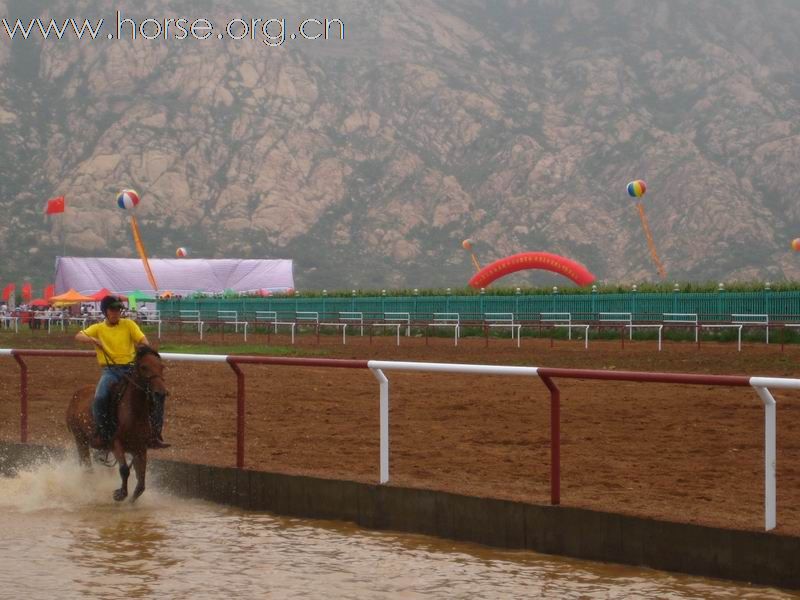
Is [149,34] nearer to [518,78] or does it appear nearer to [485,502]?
[518,78]

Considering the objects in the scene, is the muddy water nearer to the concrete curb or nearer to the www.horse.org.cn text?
the concrete curb

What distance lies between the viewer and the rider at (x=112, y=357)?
39.5 ft

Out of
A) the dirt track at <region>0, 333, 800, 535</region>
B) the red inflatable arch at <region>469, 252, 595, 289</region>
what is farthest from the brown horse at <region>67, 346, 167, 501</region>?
the red inflatable arch at <region>469, 252, 595, 289</region>

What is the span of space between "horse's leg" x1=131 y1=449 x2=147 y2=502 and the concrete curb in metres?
0.61

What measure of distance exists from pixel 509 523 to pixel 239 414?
3.36m

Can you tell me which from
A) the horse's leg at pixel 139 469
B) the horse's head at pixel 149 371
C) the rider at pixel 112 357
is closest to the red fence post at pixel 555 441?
the horse's head at pixel 149 371

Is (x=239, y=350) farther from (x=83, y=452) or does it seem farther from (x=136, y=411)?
(x=136, y=411)

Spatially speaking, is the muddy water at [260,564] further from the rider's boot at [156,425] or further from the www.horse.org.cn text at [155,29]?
the www.horse.org.cn text at [155,29]

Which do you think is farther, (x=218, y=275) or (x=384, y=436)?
(x=218, y=275)

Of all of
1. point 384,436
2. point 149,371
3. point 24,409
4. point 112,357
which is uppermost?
point 112,357

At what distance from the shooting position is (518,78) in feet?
479

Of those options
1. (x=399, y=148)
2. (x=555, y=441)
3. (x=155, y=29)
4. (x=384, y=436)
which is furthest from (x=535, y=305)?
(x=155, y=29)

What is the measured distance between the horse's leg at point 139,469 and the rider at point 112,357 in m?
0.13

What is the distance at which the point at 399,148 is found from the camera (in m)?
130
